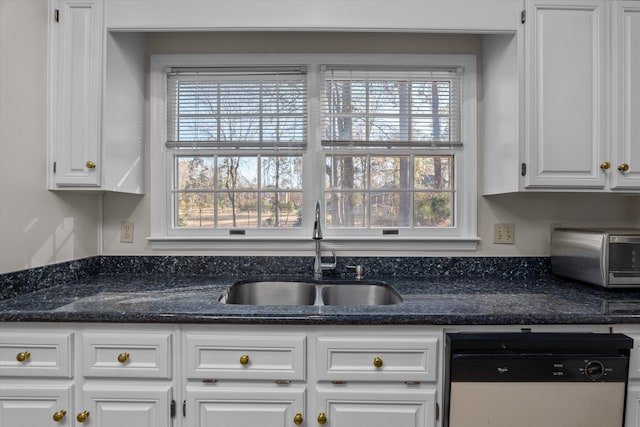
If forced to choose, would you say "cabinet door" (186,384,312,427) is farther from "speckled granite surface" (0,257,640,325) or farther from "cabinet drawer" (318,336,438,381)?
"speckled granite surface" (0,257,640,325)

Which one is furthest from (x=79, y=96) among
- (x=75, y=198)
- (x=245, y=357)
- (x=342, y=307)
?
(x=342, y=307)

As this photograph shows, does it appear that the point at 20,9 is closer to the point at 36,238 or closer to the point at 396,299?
the point at 36,238

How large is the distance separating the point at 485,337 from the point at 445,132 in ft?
4.09

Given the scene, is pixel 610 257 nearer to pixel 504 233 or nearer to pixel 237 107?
pixel 504 233

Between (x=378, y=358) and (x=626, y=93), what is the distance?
1694 millimetres

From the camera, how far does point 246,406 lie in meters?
1.41

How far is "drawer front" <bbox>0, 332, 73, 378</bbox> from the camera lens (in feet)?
4.59

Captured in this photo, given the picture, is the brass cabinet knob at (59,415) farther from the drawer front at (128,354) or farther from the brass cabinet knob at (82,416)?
the drawer front at (128,354)

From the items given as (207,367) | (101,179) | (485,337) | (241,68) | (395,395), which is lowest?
(395,395)

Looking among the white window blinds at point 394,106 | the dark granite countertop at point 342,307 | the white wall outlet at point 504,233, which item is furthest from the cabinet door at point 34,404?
the white wall outlet at point 504,233

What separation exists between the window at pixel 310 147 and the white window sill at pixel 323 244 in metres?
0.03

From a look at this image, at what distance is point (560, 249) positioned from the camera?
79.4 inches

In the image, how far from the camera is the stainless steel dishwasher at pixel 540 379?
1341 millimetres

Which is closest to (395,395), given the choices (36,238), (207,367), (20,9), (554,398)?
(554,398)
